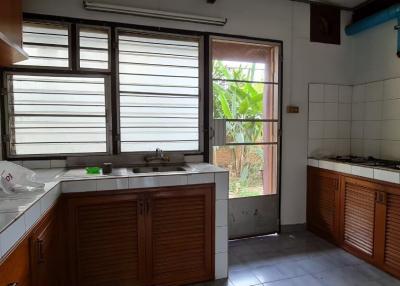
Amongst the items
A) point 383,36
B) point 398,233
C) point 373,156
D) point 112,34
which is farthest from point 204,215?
point 383,36

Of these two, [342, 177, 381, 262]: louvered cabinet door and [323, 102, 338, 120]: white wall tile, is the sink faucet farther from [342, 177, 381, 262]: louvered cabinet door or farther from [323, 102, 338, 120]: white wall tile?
[323, 102, 338, 120]: white wall tile

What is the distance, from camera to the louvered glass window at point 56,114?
2.15m

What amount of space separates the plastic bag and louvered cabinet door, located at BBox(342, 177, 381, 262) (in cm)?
242

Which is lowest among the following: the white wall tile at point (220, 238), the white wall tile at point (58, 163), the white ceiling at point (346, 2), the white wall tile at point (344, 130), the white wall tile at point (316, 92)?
the white wall tile at point (220, 238)

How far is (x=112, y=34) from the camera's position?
2.31 meters

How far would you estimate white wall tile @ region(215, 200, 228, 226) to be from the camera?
2.04 meters

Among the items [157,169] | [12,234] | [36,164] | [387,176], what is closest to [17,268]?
[12,234]

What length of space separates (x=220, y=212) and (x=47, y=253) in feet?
3.71

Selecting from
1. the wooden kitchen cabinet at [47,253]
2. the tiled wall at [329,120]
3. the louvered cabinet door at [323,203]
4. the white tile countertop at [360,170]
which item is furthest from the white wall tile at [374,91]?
the wooden kitchen cabinet at [47,253]

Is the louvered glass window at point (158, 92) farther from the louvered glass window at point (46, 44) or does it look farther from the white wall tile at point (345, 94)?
the white wall tile at point (345, 94)

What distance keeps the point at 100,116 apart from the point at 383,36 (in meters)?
2.86

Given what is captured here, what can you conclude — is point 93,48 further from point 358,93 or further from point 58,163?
point 358,93

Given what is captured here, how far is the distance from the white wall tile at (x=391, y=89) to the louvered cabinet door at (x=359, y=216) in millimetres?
970

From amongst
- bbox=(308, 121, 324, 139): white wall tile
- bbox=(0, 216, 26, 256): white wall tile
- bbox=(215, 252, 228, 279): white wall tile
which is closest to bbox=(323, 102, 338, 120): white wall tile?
bbox=(308, 121, 324, 139): white wall tile
